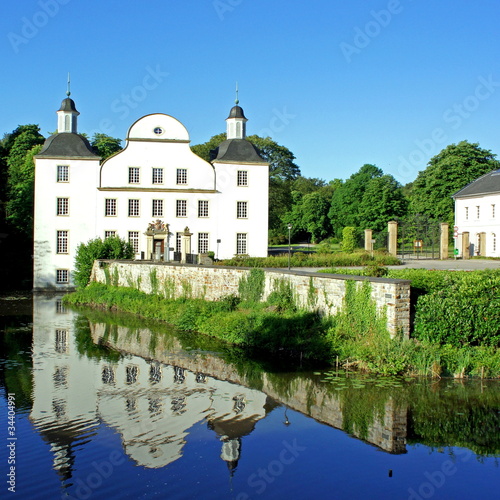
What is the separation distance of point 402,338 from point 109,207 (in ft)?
84.8

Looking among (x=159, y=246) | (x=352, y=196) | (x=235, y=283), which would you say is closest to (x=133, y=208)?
(x=159, y=246)

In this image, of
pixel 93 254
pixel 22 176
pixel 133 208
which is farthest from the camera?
pixel 22 176

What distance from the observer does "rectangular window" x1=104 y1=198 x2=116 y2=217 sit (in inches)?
1421

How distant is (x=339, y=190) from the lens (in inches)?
2579

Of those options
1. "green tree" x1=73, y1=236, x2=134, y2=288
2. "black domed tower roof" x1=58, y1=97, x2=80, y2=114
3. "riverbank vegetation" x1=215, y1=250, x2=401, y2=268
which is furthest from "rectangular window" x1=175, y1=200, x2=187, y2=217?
"black domed tower roof" x1=58, y1=97, x2=80, y2=114

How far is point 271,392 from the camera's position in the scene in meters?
12.1

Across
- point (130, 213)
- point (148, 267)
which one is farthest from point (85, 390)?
point (130, 213)

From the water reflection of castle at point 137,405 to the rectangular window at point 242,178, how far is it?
74.9 feet

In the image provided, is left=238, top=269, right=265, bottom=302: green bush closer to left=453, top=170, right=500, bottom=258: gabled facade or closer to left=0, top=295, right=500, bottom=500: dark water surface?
left=0, top=295, right=500, bottom=500: dark water surface

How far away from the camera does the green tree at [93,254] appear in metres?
31.8

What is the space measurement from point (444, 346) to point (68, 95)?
1232 inches

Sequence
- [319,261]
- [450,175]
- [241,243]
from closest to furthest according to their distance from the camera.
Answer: [319,261] < [241,243] < [450,175]

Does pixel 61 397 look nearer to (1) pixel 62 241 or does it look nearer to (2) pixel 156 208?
(1) pixel 62 241

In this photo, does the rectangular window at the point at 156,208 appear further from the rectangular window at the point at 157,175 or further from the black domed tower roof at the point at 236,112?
the black domed tower roof at the point at 236,112
